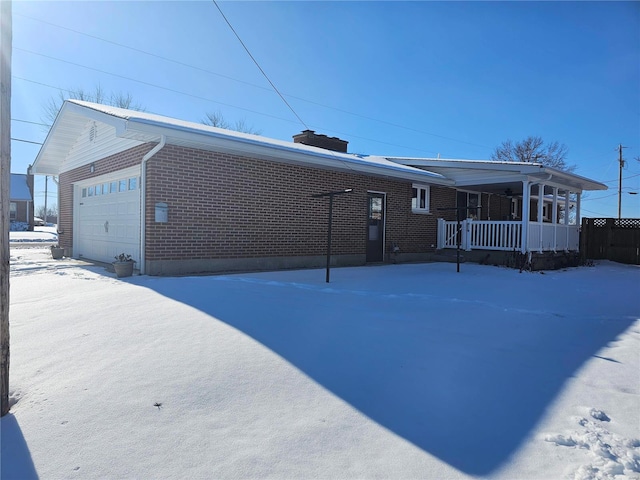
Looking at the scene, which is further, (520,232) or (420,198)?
(420,198)

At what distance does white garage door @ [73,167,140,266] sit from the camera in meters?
8.88

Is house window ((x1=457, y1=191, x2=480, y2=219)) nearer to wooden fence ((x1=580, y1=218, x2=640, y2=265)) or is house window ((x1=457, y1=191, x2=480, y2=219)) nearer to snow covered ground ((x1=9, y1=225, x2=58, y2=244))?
wooden fence ((x1=580, y1=218, x2=640, y2=265))

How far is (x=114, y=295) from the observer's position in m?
5.82

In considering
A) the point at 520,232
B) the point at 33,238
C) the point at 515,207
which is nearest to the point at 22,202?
the point at 33,238

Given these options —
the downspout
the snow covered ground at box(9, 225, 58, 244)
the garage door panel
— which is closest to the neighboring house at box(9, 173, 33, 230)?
the snow covered ground at box(9, 225, 58, 244)

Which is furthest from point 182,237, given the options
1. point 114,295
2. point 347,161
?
point 347,161

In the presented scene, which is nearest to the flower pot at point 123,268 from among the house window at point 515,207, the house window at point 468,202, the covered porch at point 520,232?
the covered porch at point 520,232

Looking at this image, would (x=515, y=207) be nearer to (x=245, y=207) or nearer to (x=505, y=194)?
(x=505, y=194)

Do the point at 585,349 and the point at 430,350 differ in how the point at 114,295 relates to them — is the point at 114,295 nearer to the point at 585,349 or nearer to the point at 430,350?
the point at 430,350

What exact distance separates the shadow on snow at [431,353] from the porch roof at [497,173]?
647 centimetres

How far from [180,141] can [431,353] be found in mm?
6408

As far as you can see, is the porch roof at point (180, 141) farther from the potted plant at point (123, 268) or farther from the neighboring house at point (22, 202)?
the neighboring house at point (22, 202)

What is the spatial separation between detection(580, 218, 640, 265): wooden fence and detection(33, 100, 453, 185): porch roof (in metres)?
6.85

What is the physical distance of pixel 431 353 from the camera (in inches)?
146
